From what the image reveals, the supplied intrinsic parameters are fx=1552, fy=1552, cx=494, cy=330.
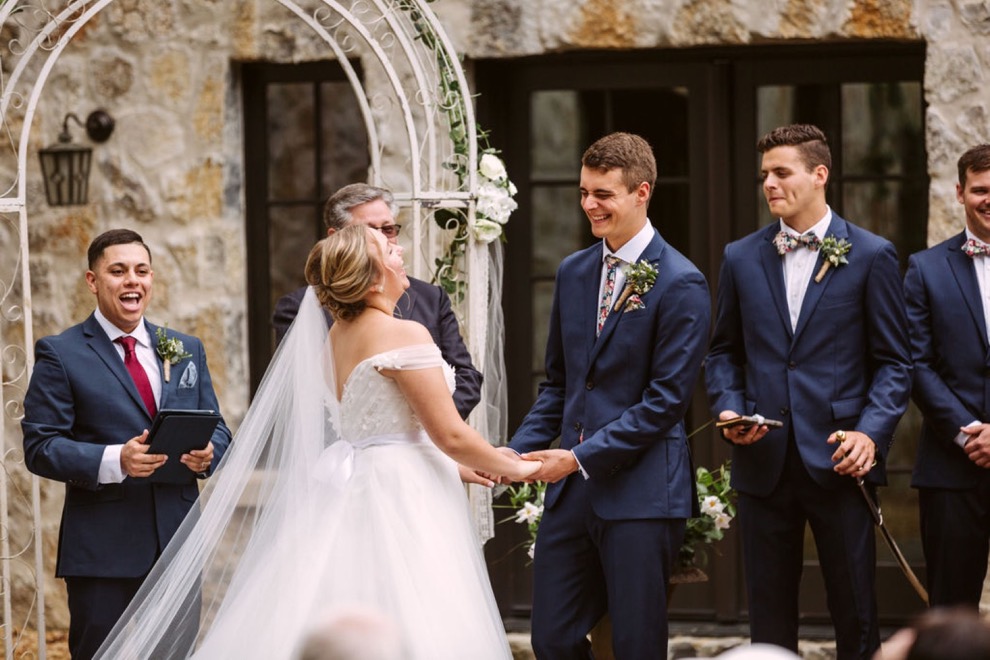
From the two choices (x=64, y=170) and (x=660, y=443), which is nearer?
(x=660, y=443)

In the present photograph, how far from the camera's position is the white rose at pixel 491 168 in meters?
5.70

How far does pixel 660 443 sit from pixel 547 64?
2.32m

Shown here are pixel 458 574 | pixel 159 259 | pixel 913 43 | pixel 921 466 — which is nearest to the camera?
pixel 458 574

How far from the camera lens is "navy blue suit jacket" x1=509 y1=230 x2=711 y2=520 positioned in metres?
4.51

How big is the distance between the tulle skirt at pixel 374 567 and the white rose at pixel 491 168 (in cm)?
155

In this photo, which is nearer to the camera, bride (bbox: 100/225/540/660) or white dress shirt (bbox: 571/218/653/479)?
bride (bbox: 100/225/540/660)

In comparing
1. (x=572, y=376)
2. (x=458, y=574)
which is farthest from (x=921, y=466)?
(x=458, y=574)

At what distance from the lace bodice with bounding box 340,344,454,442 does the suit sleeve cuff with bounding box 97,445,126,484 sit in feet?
2.44

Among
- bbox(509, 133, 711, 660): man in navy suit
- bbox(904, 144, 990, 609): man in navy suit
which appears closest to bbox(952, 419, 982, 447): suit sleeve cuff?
bbox(904, 144, 990, 609): man in navy suit

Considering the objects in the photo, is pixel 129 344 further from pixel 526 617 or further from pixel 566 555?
pixel 526 617

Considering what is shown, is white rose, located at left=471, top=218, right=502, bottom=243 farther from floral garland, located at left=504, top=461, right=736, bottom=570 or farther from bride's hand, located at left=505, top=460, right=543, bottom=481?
bride's hand, located at left=505, top=460, right=543, bottom=481

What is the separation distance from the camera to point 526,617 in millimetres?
6539

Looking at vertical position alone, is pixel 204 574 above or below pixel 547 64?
below

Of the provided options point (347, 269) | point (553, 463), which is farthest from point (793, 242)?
point (347, 269)
